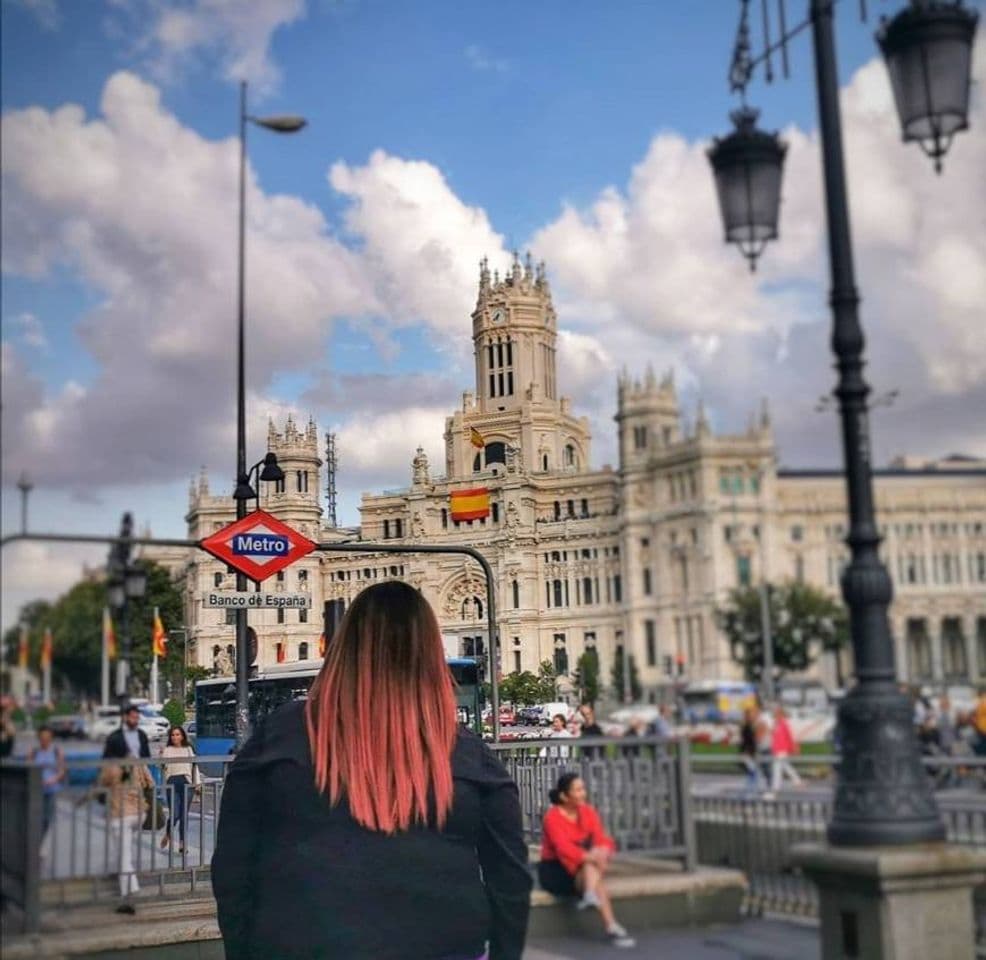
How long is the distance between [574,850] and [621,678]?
1069 mm

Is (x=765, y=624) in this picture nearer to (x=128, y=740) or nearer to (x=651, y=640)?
(x=651, y=640)

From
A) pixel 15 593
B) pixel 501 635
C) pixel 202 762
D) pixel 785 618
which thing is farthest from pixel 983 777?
pixel 15 593

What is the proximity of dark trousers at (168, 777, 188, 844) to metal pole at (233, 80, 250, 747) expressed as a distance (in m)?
0.50

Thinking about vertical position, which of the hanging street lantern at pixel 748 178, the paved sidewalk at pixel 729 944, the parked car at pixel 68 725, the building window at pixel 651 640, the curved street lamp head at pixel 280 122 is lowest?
the paved sidewalk at pixel 729 944

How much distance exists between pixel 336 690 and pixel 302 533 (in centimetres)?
411

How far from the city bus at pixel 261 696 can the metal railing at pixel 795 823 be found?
4.42 ft

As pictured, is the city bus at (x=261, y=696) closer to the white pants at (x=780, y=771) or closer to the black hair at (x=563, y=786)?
the black hair at (x=563, y=786)

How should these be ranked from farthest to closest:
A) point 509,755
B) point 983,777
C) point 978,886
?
point 509,755
point 983,777
point 978,886

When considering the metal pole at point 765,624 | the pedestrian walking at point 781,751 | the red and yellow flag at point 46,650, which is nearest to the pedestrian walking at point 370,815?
the metal pole at point 765,624

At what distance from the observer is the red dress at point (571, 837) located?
611 centimetres

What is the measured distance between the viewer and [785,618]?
495cm

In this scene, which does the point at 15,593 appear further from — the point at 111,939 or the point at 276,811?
the point at 276,811

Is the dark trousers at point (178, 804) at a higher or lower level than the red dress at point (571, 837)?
higher

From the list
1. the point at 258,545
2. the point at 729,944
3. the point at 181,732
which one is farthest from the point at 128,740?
the point at 729,944
